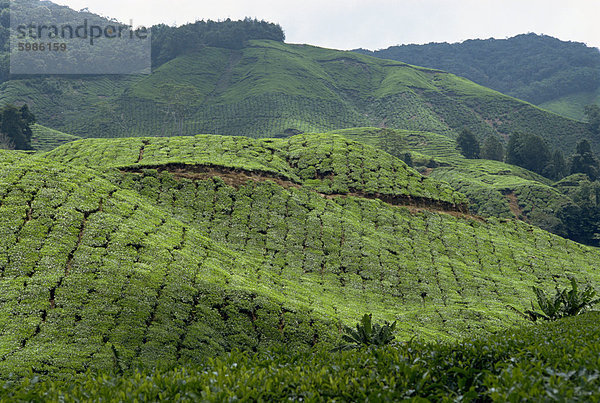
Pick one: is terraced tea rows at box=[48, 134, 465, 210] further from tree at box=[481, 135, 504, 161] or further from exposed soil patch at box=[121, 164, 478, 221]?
tree at box=[481, 135, 504, 161]

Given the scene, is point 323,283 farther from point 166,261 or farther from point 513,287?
point 513,287

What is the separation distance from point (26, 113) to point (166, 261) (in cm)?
11240

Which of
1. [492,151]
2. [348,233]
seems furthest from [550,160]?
[348,233]

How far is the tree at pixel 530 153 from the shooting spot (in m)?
140

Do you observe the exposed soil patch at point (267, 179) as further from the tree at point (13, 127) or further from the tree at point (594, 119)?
the tree at point (594, 119)

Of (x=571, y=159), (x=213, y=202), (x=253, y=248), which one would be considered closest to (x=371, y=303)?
(x=253, y=248)

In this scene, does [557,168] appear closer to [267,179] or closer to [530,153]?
[530,153]

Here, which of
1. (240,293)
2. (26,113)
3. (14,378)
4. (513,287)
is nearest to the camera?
(14,378)

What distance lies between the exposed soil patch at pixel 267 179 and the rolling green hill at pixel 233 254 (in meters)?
0.20

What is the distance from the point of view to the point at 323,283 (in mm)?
33938

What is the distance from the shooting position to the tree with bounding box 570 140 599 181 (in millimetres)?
134625

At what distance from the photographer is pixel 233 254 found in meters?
33.0

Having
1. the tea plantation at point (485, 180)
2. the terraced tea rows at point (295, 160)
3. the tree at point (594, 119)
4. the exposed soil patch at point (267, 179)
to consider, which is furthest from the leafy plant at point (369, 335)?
the tree at point (594, 119)

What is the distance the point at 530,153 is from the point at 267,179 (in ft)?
414
